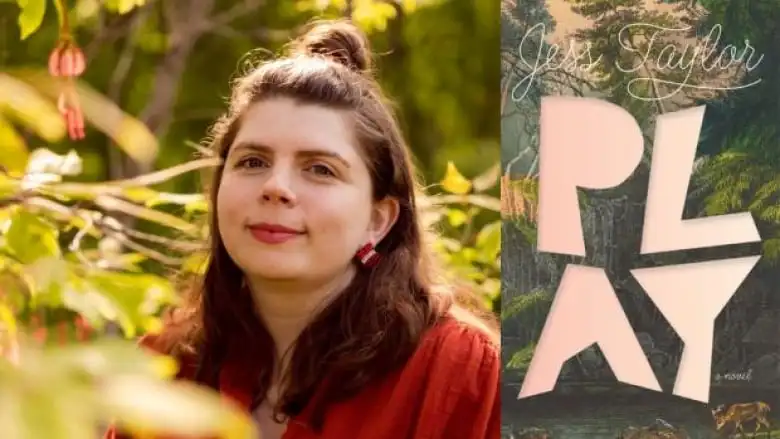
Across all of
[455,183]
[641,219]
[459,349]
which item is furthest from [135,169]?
[641,219]

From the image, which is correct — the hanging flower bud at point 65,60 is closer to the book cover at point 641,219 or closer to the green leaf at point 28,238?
the green leaf at point 28,238

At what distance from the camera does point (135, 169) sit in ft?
4.33

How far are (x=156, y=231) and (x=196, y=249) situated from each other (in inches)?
17.9

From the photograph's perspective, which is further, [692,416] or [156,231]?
[156,231]

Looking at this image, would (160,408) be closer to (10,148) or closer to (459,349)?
(10,148)

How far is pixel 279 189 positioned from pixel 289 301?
0.11 meters

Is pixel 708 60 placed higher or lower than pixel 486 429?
higher

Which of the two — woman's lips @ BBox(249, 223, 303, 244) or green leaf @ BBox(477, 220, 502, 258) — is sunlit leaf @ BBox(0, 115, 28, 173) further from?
green leaf @ BBox(477, 220, 502, 258)

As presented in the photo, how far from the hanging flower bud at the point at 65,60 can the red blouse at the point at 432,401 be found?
11.3 inches

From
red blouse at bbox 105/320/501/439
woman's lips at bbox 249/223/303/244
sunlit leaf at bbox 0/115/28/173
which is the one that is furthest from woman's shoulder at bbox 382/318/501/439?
sunlit leaf at bbox 0/115/28/173

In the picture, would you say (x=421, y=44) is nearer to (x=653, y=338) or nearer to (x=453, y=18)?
(x=453, y=18)

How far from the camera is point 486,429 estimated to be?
70cm

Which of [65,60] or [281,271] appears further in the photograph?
[281,271]

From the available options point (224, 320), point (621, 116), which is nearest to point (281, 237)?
point (224, 320)
